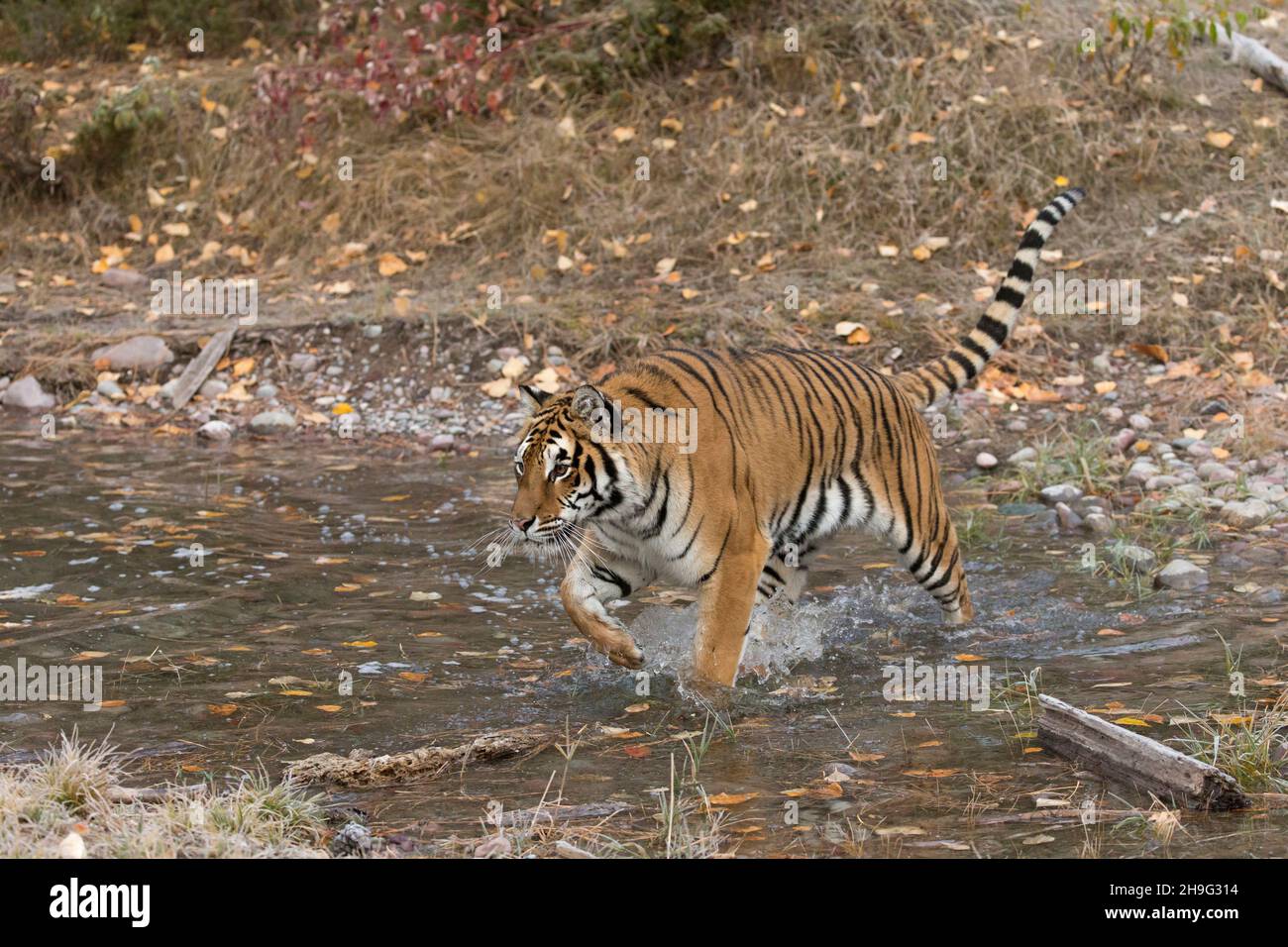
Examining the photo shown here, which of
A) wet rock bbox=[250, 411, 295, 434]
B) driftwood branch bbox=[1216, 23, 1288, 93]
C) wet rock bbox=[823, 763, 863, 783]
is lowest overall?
wet rock bbox=[823, 763, 863, 783]

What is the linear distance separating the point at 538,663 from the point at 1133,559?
2779mm

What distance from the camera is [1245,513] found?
7.39m

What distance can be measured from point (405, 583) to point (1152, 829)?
12.7ft

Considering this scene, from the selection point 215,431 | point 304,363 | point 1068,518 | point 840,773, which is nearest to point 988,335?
point 1068,518

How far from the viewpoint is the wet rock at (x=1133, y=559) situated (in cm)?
682

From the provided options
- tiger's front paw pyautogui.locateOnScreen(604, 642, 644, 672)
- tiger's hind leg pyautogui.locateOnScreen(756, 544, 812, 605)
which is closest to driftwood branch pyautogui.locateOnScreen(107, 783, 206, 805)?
tiger's front paw pyautogui.locateOnScreen(604, 642, 644, 672)

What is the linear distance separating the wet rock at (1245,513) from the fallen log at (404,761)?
408cm

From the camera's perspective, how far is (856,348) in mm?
9781

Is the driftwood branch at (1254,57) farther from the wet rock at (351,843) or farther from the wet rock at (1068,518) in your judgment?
the wet rock at (351,843)

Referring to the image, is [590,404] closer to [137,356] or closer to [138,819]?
[138,819]

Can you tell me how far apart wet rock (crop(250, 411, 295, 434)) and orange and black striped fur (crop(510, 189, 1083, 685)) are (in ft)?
13.9

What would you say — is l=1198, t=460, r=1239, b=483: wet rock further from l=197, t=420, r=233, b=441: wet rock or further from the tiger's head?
l=197, t=420, r=233, b=441: wet rock

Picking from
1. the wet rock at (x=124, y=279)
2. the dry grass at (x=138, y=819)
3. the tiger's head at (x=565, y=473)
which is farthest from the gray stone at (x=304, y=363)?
the dry grass at (x=138, y=819)

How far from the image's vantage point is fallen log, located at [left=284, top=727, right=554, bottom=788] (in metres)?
4.45
